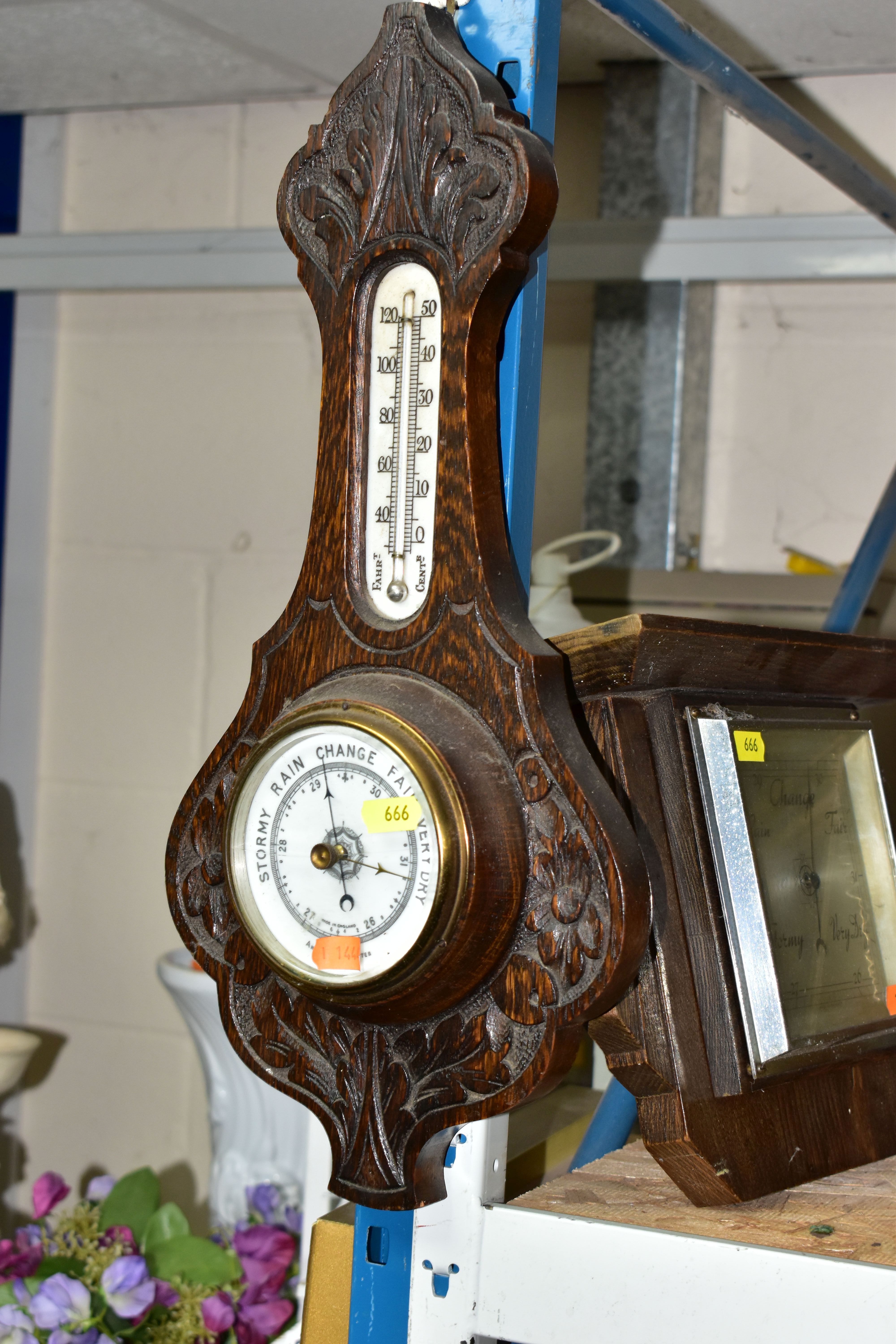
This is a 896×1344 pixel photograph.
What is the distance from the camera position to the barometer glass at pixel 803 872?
2.85 feet

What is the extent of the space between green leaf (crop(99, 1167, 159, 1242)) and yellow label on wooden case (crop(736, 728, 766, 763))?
1030mm

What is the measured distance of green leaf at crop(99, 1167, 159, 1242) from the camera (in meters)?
1.63

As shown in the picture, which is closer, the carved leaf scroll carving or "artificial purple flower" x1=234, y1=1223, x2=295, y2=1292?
the carved leaf scroll carving

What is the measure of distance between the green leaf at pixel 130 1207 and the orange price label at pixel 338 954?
0.97 metres

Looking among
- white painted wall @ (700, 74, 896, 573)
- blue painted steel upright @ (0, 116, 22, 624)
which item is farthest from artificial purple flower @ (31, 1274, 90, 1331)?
blue painted steel upright @ (0, 116, 22, 624)

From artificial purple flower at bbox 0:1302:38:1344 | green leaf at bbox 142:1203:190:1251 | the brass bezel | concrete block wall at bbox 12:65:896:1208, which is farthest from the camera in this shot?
concrete block wall at bbox 12:65:896:1208

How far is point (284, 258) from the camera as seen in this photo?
1861 millimetres

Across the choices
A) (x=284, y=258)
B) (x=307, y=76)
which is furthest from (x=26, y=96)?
(x=284, y=258)

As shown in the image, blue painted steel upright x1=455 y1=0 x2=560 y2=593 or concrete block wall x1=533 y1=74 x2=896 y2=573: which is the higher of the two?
concrete block wall x1=533 y1=74 x2=896 y2=573

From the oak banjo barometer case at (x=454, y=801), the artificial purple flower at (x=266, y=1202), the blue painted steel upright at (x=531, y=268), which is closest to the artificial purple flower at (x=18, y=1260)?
the artificial purple flower at (x=266, y=1202)

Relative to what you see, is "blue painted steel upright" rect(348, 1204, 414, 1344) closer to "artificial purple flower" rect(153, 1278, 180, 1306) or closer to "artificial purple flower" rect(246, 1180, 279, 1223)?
"artificial purple flower" rect(153, 1278, 180, 1306)

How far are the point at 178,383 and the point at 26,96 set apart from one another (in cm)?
57

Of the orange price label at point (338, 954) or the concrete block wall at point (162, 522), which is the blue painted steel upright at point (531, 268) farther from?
the concrete block wall at point (162, 522)

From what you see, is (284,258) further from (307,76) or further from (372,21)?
(307,76)
